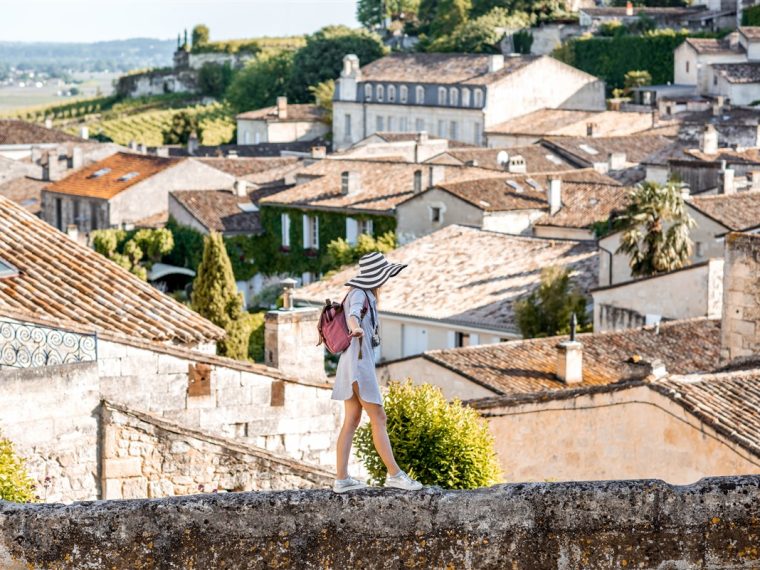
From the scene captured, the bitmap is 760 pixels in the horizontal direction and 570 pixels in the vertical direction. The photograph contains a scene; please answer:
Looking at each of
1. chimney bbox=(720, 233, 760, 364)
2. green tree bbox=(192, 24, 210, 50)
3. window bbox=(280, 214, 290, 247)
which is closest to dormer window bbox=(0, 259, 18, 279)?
chimney bbox=(720, 233, 760, 364)

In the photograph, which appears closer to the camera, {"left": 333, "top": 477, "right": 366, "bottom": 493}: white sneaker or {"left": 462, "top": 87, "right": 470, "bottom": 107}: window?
{"left": 333, "top": 477, "right": 366, "bottom": 493}: white sneaker

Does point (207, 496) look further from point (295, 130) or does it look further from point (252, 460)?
point (295, 130)

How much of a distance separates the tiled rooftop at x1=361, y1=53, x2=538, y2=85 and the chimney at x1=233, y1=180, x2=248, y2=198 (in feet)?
94.4

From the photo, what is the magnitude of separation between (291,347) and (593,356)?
11064 millimetres

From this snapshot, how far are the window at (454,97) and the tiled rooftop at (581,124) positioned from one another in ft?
19.1

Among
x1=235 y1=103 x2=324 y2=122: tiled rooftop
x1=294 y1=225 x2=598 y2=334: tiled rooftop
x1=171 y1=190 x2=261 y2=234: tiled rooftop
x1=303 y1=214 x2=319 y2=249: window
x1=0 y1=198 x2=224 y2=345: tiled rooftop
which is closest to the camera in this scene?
x1=0 y1=198 x2=224 y2=345: tiled rooftop

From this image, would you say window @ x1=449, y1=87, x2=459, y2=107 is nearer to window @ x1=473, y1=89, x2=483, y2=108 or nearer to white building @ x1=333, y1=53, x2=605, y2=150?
white building @ x1=333, y1=53, x2=605, y2=150

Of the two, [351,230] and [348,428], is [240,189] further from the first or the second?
[348,428]

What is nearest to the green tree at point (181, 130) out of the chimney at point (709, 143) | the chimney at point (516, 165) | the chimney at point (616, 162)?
the chimney at point (516, 165)

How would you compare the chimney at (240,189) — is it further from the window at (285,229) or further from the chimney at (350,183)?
the chimney at (350,183)

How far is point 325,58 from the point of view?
370ft

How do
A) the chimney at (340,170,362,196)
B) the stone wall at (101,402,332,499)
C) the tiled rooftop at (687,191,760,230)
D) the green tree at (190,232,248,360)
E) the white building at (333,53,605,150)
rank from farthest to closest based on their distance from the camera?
the white building at (333,53,605,150), the chimney at (340,170,362,196), the tiled rooftop at (687,191,760,230), the green tree at (190,232,248,360), the stone wall at (101,402,332,499)

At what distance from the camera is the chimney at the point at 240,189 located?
63459 millimetres

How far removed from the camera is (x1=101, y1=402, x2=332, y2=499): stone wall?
13.0 meters
